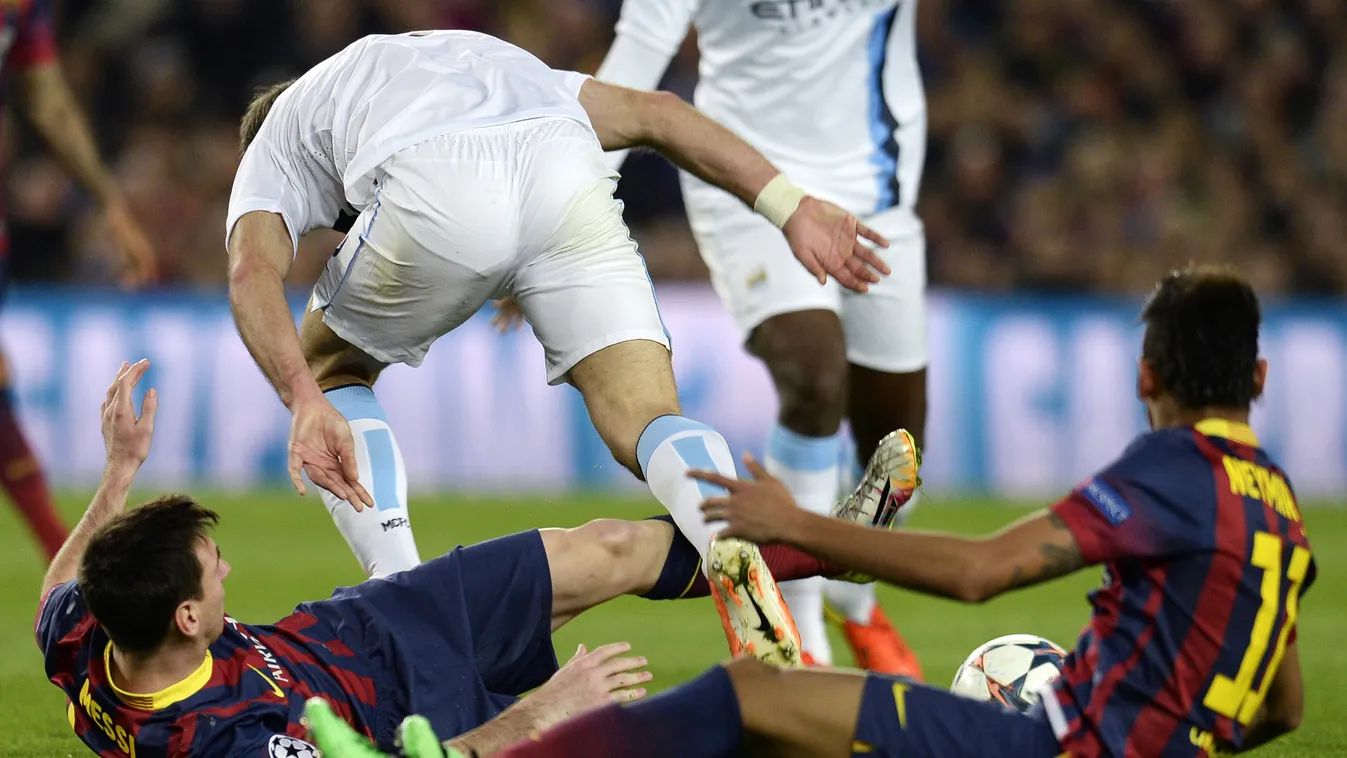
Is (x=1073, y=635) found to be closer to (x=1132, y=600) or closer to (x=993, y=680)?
(x=993, y=680)

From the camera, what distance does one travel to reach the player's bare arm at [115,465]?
317 centimetres

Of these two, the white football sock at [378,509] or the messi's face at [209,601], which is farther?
the white football sock at [378,509]

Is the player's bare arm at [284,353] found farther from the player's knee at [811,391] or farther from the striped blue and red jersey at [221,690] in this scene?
the player's knee at [811,391]

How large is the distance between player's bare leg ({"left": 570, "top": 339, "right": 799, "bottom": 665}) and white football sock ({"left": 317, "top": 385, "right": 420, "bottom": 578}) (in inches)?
20.2

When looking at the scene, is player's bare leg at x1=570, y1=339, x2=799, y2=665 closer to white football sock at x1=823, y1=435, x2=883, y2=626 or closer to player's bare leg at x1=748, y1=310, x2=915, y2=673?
player's bare leg at x1=748, y1=310, x2=915, y2=673

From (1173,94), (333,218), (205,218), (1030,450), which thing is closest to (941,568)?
(333,218)

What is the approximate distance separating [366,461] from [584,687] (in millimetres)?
918

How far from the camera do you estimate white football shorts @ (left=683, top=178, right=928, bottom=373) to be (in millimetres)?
4820

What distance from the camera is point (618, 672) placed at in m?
3.13

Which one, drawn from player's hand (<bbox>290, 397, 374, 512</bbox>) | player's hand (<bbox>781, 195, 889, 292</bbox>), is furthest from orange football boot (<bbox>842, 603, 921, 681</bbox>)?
player's hand (<bbox>290, 397, 374, 512</bbox>)

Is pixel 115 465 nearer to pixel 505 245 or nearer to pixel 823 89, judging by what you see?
pixel 505 245

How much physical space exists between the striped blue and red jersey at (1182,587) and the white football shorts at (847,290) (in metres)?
2.30

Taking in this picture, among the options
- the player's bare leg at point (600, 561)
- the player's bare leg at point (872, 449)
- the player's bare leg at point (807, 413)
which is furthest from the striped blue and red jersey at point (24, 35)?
the player's bare leg at point (600, 561)

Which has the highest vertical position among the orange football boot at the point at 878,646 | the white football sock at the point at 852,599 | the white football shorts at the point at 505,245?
the white football shorts at the point at 505,245
